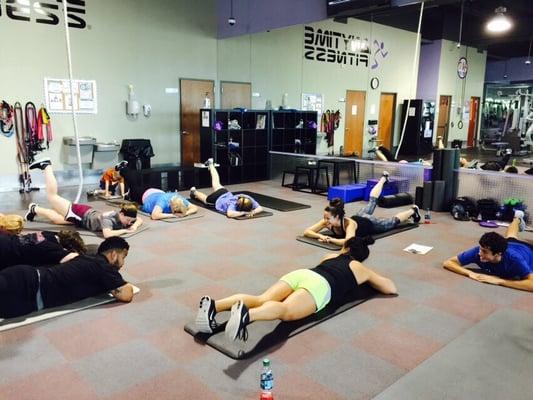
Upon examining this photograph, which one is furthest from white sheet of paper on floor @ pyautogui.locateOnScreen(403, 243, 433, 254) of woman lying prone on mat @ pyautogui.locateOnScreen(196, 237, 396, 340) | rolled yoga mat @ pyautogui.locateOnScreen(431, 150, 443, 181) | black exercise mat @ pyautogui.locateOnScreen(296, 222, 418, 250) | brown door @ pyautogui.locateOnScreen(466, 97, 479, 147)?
brown door @ pyautogui.locateOnScreen(466, 97, 479, 147)

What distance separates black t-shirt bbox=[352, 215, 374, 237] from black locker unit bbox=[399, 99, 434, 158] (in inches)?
356

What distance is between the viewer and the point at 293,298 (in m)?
2.77

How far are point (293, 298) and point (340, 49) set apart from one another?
10.7 meters

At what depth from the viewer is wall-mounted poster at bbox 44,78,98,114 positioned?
25.7ft

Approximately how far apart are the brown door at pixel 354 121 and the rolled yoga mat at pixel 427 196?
6.26m

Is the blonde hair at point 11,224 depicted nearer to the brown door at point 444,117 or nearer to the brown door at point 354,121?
the brown door at point 354,121

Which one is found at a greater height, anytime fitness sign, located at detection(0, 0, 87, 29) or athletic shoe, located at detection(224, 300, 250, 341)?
anytime fitness sign, located at detection(0, 0, 87, 29)

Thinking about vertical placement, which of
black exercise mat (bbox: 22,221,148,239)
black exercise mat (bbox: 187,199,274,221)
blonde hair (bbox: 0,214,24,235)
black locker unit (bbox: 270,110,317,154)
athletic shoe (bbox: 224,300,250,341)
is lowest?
black exercise mat (bbox: 22,221,148,239)

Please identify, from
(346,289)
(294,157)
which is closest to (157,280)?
(346,289)

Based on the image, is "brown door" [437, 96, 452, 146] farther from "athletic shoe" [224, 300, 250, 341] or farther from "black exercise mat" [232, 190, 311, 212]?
"athletic shoe" [224, 300, 250, 341]

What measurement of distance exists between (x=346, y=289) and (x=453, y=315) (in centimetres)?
83

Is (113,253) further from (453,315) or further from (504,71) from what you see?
(504,71)

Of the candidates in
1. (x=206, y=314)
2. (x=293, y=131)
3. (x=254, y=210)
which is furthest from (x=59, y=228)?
(x=293, y=131)

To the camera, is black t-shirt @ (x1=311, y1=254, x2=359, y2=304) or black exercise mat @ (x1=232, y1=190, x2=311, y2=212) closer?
black t-shirt @ (x1=311, y1=254, x2=359, y2=304)
